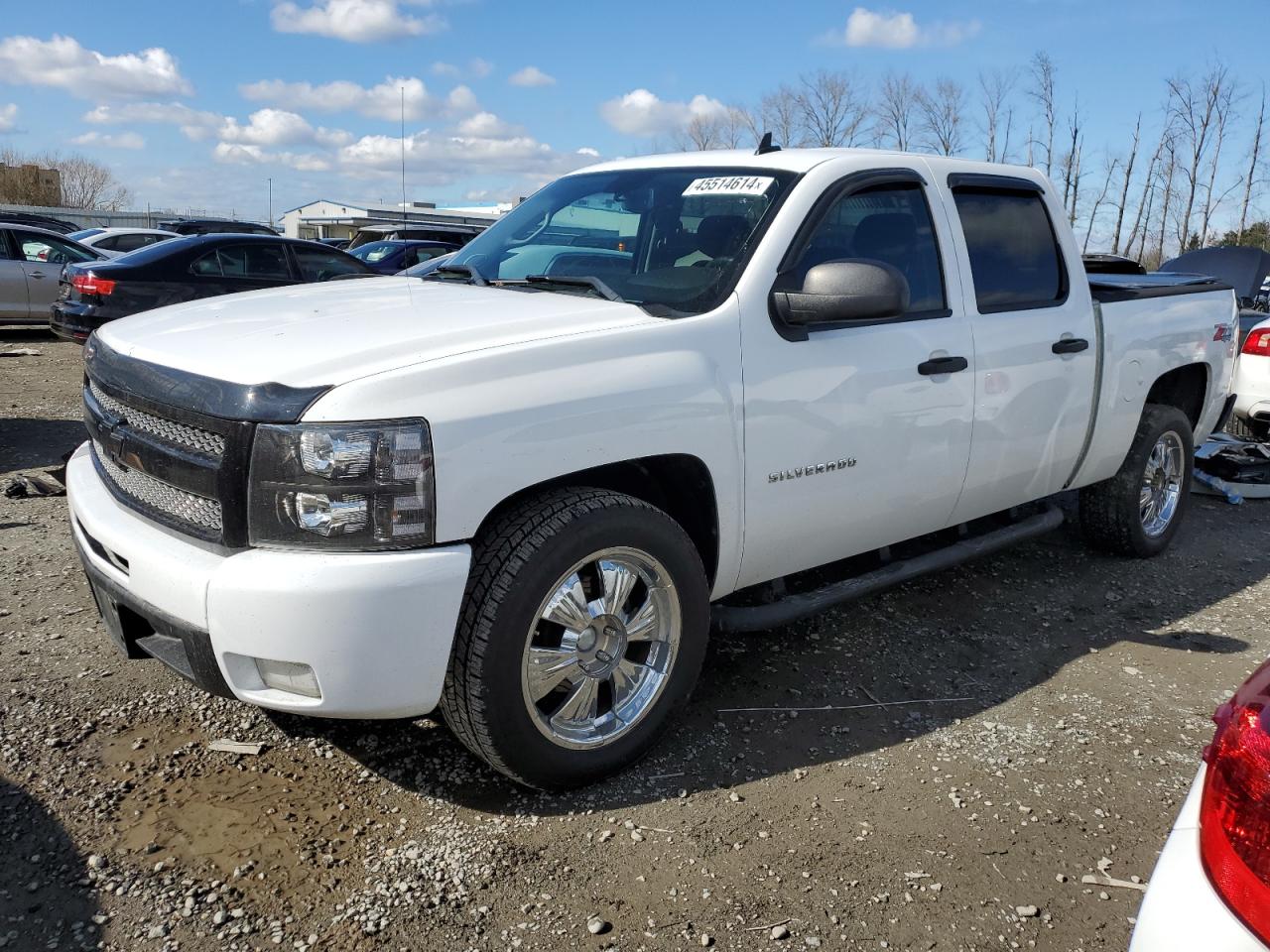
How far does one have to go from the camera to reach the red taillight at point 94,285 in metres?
9.98

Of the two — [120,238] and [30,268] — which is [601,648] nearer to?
[30,268]

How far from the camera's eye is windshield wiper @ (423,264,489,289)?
3.89 metres

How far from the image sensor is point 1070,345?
14.4 ft

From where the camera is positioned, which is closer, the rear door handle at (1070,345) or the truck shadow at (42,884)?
the truck shadow at (42,884)

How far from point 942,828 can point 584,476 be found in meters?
1.46

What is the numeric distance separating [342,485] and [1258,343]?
7691 millimetres

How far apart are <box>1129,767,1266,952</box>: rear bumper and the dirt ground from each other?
0.99 metres

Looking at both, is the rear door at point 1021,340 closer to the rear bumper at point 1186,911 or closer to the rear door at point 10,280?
the rear bumper at point 1186,911

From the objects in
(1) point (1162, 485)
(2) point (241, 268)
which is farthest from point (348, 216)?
(1) point (1162, 485)

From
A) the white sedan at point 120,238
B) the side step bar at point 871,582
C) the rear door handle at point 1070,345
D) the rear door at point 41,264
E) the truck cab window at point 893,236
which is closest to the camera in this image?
the side step bar at point 871,582

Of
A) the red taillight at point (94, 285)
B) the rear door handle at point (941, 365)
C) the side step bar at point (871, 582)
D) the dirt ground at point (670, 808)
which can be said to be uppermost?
the red taillight at point (94, 285)

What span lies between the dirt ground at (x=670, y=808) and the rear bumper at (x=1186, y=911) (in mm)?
995

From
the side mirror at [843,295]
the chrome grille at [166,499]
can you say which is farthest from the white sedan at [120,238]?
the side mirror at [843,295]

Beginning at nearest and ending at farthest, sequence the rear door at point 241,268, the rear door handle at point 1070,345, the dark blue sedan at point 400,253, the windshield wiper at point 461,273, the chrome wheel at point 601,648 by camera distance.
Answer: the chrome wheel at point 601,648, the windshield wiper at point 461,273, the rear door handle at point 1070,345, the rear door at point 241,268, the dark blue sedan at point 400,253
